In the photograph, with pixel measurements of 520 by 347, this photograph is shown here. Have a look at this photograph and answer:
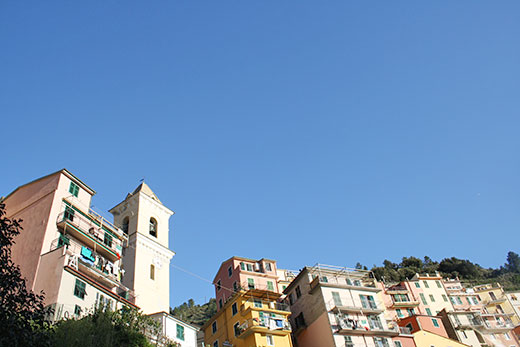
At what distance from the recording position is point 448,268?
123188 millimetres

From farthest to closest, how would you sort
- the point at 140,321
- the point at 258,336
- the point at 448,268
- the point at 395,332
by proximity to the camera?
the point at 448,268 < the point at 395,332 < the point at 258,336 < the point at 140,321

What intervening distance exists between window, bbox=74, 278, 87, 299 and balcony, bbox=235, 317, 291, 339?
20.8m

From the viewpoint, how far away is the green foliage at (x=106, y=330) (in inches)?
838

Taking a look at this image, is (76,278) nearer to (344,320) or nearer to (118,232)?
(118,232)

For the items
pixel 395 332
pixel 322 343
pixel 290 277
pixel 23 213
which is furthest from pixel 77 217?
pixel 290 277

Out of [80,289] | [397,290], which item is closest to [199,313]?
[397,290]

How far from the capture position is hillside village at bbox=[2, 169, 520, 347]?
100 ft

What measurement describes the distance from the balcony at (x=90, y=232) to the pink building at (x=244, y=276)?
18.6m

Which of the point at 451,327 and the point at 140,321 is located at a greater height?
the point at 451,327

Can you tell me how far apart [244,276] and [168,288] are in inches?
551

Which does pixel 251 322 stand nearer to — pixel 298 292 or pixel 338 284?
pixel 298 292

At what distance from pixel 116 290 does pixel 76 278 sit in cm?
698

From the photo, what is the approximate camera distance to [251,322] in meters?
45.8

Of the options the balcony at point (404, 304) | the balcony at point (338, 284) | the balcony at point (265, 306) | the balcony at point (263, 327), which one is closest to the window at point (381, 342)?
the balcony at point (338, 284)
